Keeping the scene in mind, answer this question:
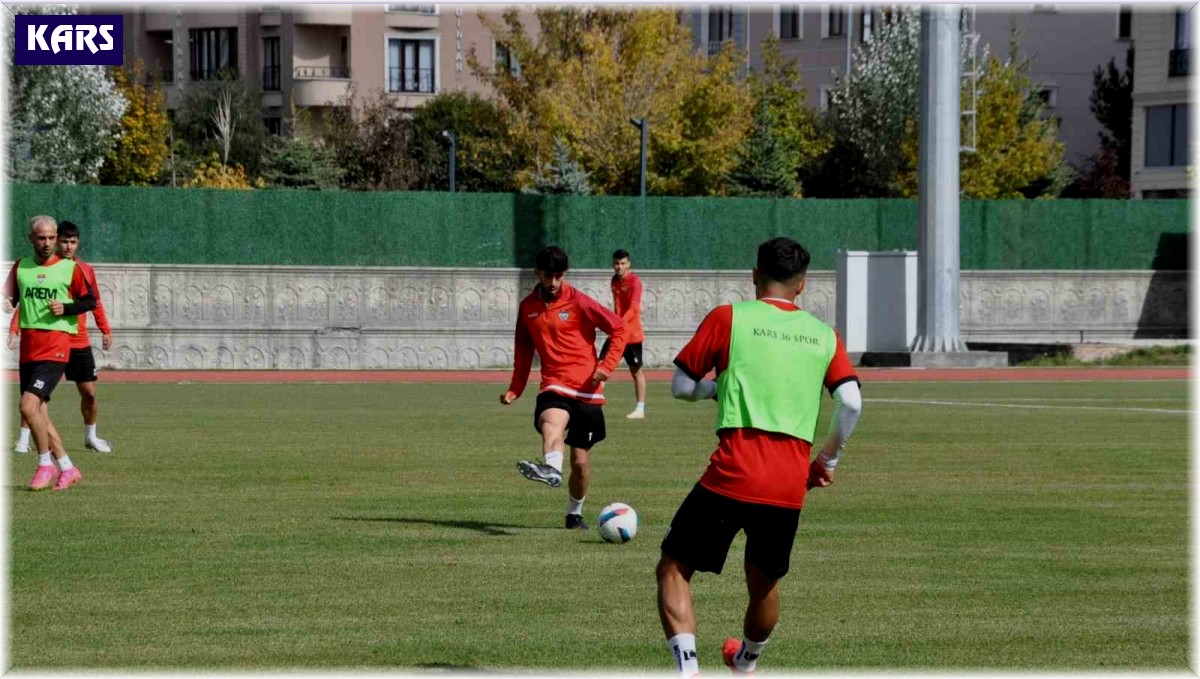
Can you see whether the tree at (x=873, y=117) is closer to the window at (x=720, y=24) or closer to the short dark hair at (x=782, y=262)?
the window at (x=720, y=24)

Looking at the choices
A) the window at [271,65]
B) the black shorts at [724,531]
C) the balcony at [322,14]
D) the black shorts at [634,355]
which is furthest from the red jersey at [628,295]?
the window at [271,65]

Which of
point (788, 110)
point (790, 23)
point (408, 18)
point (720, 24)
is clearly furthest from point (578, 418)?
point (408, 18)

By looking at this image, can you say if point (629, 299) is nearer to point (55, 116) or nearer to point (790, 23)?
point (55, 116)

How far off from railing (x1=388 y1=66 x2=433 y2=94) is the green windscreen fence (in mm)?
40939

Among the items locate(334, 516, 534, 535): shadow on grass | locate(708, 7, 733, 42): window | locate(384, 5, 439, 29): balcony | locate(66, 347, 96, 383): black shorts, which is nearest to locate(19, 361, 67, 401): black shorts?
locate(66, 347, 96, 383): black shorts

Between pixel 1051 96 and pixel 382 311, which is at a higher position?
pixel 1051 96

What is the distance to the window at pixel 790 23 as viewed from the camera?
256 feet

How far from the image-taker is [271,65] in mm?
79688

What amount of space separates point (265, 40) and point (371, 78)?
15.4 feet

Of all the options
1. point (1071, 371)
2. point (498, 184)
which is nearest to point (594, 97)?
point (498, 184)

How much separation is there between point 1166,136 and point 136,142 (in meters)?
34.3

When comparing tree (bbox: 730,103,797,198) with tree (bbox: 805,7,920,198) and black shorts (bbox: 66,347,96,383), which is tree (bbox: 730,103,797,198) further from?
black shorts (bbox: 66,347,96,383)

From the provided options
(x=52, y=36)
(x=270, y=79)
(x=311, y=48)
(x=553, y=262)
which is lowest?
(x=553, y=262)

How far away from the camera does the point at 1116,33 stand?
75.3 m
